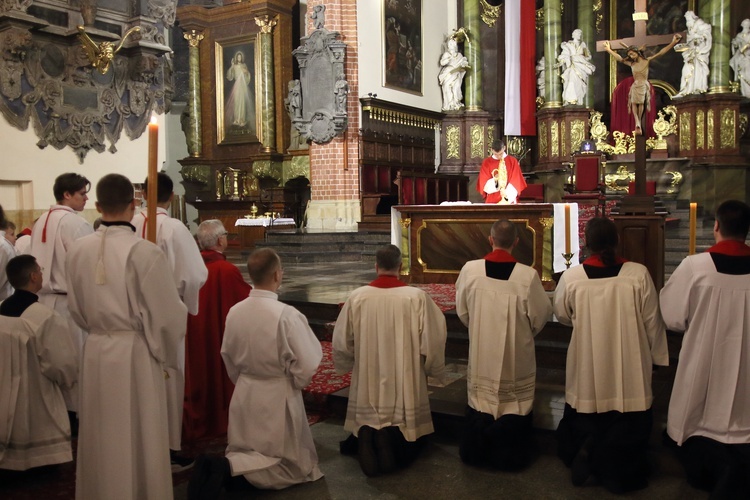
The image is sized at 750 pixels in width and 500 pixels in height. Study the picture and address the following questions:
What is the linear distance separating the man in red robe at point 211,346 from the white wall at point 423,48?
9.98m

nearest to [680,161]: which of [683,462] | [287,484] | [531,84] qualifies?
[531,84]

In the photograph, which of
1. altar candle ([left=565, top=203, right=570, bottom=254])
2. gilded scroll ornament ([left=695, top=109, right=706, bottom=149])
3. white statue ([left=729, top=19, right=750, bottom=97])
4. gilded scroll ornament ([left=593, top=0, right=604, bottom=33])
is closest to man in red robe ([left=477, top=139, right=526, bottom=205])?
altar candle ([left=565, top=203, right=570, bottom=254])

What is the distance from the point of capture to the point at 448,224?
8117 millimetres

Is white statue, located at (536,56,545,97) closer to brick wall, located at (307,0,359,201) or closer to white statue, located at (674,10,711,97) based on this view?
white statue, located at (674,10,711,97)

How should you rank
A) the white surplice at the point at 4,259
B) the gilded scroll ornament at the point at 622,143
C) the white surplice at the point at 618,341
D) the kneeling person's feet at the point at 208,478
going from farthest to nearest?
the gilded scroll ornament at the point at 622,143, the white surplice at the point at 4,259, the white surplice at the point at 618,341, the kneeling person's feet at the point at 208,478

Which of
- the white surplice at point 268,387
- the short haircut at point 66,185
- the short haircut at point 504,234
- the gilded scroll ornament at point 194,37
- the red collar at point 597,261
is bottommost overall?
the white surplice at point 268,387

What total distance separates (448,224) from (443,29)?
955 cm

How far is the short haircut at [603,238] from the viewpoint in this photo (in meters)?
3.86

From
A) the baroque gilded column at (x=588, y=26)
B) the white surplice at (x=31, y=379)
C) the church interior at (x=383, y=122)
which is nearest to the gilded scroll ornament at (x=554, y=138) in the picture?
the church interior at (x=383, y=122)

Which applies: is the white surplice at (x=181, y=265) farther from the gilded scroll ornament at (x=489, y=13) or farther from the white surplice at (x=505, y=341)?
the gilded scroll ornament at (x=489, y=13)

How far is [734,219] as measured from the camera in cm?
356

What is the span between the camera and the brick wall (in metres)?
13.8

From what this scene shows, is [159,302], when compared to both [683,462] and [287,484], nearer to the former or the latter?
[287,484]

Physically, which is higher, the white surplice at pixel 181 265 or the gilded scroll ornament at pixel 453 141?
the gilded scroll ornament at pixel 453 141
